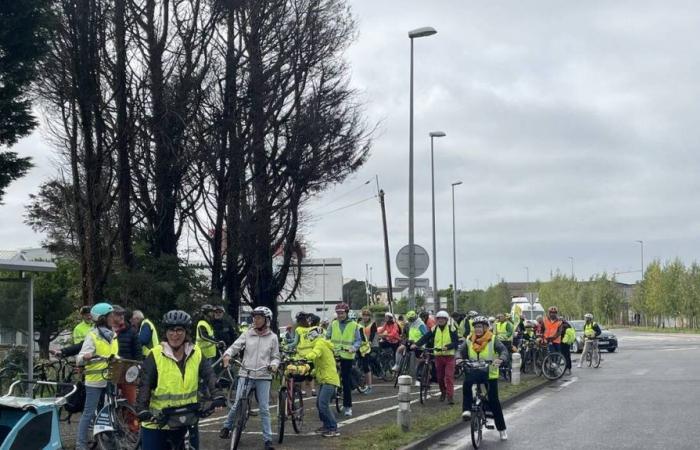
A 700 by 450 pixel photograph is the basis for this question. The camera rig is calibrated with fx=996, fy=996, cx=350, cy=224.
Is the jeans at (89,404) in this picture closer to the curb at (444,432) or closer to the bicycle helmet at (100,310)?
the bicycle helmet at (100,310)

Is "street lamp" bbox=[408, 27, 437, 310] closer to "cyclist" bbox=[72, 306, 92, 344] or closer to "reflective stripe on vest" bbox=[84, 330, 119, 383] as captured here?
"cyclist" bbox=[72, 306, 92, 344]

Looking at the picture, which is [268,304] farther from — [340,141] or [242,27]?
[242,27]

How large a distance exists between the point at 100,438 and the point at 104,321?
4.44ft

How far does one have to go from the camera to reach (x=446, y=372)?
1844 cm

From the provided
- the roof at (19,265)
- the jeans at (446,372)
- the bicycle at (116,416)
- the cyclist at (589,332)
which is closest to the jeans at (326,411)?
the bicycle at (116,416)

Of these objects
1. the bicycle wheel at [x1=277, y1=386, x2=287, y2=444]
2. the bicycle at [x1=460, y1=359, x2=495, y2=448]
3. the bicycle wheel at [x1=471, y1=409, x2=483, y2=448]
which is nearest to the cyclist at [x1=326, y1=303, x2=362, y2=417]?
the bicycle wheel at [x1=277, y1=386, x2=287, y2=444]

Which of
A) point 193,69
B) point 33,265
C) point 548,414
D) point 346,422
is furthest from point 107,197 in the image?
point 548,414

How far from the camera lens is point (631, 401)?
1872cm

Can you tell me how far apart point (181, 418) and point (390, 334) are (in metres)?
18.0

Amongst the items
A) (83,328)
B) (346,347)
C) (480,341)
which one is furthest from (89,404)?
(346,347)

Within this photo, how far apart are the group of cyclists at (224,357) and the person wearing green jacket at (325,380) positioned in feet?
0.05

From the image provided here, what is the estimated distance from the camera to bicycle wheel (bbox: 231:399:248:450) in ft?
38.1

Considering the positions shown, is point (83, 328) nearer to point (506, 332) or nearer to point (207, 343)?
point (207, 343)

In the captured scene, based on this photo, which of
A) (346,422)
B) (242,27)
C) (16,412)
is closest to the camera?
(16,412)
